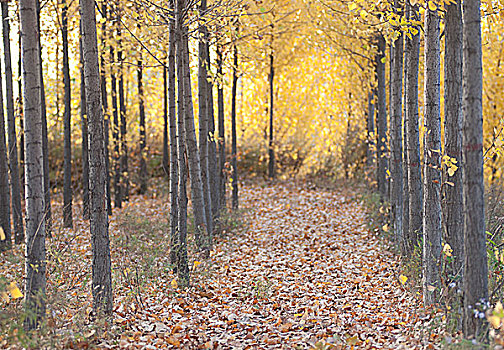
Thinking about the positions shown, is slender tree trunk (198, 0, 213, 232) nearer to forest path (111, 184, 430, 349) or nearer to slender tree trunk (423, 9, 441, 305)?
forest path (111, 184, 430, 349)

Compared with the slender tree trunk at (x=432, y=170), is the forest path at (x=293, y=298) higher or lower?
lower

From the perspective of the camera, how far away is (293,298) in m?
6.81

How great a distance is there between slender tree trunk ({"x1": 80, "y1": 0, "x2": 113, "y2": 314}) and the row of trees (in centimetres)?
303

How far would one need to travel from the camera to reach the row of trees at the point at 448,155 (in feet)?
12.4

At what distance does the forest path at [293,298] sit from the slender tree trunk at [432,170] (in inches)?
17.2

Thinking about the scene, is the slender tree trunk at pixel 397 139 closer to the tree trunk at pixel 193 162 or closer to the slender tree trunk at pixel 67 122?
the tree trunk at pixel 193 162

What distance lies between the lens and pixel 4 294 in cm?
413

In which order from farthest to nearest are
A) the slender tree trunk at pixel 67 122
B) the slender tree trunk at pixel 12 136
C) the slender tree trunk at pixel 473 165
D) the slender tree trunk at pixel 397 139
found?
the slender tree trunk at pixel 67 122
the slender tree trunk at pixel 12 136
the slender tree trunk at pixel 397 139
the slender tree trunk at pixel 473 165

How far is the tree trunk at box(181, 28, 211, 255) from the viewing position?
26.2ft

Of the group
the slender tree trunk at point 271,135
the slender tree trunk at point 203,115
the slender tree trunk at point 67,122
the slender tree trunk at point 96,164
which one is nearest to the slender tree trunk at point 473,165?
the slender tree trunk at point 96,164

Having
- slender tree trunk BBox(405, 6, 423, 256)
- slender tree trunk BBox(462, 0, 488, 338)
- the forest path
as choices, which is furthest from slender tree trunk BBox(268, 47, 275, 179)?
slender tree trunk BBox(462, 0, 488, 338)

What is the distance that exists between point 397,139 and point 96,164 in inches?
199

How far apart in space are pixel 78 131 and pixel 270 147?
679 centimetres

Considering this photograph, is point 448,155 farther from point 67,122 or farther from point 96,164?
point 67,122
